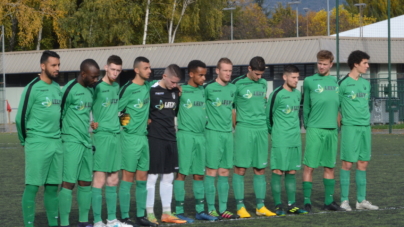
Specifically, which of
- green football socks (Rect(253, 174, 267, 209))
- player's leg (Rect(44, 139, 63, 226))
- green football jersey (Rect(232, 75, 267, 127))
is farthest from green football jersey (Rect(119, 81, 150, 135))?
green football socks (Rect(253, 174, 267, 209))

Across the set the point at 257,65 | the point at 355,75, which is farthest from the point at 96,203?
the point at 355,75

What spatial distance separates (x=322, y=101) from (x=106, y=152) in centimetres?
311

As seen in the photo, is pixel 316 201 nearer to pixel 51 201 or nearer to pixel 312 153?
pixel 312 153

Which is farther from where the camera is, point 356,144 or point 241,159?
point 356,144

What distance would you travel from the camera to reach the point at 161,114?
364 inches

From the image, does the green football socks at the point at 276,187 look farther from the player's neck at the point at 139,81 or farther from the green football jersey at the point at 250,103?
the player's neck at the point at 139,81

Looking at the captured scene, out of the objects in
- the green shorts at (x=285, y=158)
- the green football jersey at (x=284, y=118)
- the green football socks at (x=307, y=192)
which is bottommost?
the green football socks at (x=307, y=192)

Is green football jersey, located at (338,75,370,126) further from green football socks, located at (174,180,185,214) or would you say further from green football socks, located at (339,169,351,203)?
green football socks, located at (174,180,185,214)

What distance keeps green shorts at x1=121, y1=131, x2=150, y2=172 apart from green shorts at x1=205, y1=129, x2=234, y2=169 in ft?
2.95

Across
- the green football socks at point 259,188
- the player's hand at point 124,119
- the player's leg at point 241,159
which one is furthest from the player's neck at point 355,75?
the player's hand at point 124,119

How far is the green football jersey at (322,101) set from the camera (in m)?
10.0

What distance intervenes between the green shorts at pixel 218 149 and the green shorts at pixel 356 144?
1.69m

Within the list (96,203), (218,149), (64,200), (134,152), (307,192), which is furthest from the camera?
(307,192)

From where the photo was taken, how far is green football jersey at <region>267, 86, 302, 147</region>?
32.1 feet
